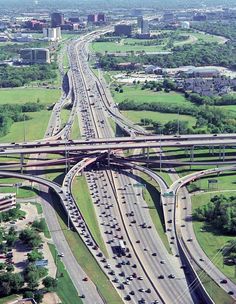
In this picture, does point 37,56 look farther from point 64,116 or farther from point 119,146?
point 119,146

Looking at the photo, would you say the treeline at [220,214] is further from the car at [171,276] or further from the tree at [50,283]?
the tree at [50,283]

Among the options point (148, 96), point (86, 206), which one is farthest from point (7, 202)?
point (148, 96)

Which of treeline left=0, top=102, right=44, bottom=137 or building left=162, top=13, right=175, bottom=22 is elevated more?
building left=162, top=13, right=175, bottom=22

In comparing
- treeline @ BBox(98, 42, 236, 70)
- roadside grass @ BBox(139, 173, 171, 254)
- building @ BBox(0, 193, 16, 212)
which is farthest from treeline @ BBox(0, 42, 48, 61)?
building @ BBox(0, 193, 16, 212)

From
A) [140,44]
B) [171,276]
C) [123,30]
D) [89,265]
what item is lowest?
[89,265]

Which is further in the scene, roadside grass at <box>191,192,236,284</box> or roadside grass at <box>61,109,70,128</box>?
roadside grass at <box>61,109,70,128</box>

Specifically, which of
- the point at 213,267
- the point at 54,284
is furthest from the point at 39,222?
the point at 213,267

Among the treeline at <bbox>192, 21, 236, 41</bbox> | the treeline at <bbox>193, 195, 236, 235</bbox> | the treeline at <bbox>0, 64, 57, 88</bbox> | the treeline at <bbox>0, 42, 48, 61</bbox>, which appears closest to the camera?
the treeline at <bbox>193, 195, 236, 235</bbox>

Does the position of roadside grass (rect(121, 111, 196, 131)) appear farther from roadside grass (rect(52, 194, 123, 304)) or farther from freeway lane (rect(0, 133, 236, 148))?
roadside grass (rect(52, 194, 123, 304))
